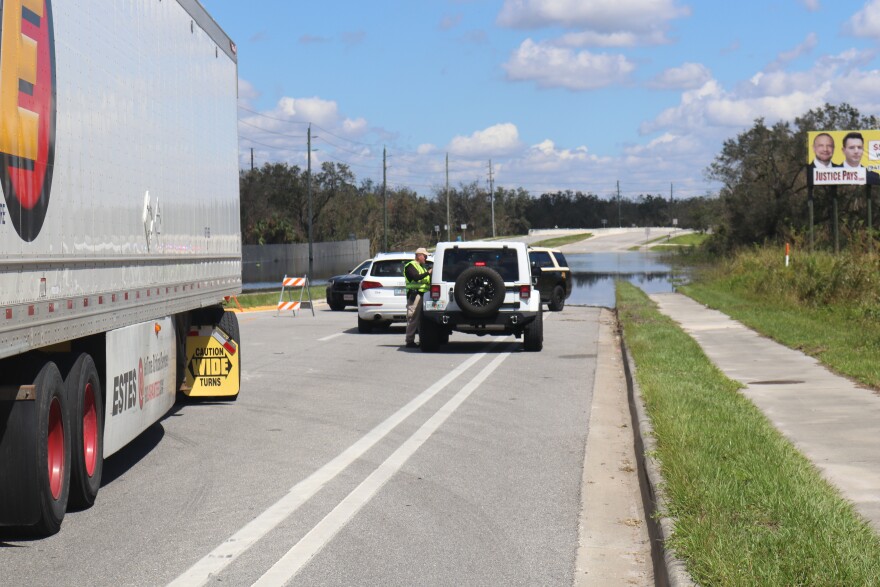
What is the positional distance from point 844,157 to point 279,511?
143 feet

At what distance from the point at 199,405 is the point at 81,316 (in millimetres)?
6302

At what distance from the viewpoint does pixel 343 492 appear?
882 cm

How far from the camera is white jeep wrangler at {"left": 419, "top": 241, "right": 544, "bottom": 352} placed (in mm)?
20234

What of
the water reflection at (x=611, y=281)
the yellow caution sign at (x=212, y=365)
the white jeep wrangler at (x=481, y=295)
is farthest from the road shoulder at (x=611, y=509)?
the water reflection at (x=611, y=281)

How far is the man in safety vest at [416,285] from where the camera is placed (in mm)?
21234

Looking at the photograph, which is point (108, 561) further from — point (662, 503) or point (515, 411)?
point (515, 411)

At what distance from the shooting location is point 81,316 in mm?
7766

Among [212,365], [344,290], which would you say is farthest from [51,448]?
[344,290]

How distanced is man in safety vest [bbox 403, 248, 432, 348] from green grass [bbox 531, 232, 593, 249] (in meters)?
106

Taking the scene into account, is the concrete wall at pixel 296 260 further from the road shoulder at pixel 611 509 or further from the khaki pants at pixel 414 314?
the road shoulder at pixel 611 509

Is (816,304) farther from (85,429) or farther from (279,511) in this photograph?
(85,429)

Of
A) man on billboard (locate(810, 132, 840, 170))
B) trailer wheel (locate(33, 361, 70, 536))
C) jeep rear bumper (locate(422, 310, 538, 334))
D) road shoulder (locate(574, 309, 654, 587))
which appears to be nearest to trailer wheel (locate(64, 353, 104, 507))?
trailer wheel (locate(33, 361, 70, 536))

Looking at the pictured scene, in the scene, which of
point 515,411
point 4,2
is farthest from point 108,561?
point 515,411

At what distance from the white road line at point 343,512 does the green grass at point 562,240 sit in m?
116
